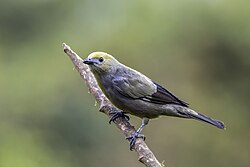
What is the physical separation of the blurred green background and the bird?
12.6 ft

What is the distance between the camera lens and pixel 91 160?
30.5 ft

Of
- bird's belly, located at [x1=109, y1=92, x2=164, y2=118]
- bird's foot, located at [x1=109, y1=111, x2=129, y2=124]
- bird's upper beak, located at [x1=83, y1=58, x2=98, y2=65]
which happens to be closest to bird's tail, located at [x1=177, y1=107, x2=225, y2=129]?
bird's belly, located at [x1=109, y1=92, x2=164, y2=118]

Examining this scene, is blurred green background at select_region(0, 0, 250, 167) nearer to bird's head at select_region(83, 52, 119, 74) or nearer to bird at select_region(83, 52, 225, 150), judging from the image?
bird at select_region(83, 52, 225, 150)

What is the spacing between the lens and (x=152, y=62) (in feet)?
32.1

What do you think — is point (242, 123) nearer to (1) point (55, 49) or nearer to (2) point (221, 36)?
(2) point (221, 36)

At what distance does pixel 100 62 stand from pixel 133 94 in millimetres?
448

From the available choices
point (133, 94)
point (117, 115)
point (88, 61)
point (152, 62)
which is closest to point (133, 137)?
point (117, 115)

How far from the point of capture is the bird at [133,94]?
524cm

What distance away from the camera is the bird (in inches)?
206

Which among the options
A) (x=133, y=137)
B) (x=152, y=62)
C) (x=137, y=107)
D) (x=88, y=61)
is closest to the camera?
(x=133, y=137)

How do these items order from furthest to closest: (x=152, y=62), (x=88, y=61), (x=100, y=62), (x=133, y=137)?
(x=152, y=62), (x=100, y=62), (x=88, y=61), (x=133, y=137)

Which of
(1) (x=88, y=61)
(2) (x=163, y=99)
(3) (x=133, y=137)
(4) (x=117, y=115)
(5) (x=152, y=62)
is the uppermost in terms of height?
(5) (x=152, y=62)

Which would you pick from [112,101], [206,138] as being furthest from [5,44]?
[112,101]

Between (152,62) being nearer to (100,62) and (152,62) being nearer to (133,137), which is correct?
(100,62)
